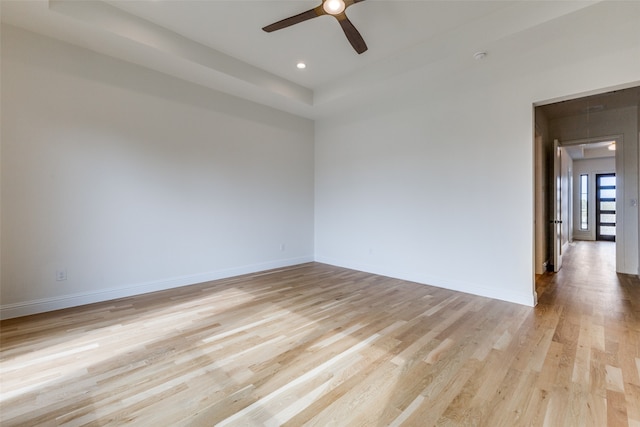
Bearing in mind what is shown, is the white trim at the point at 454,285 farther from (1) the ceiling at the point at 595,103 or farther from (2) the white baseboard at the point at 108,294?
(1) the ceiling at the point at 595,103

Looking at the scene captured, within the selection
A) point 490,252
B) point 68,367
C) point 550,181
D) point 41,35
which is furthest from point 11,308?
point 550,181

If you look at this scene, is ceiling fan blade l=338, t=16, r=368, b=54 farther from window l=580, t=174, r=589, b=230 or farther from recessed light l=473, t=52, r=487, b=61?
window l=580, t=174, r=589, b=230

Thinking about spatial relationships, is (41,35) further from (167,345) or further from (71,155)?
(167,345)

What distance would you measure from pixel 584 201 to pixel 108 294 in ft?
41.8

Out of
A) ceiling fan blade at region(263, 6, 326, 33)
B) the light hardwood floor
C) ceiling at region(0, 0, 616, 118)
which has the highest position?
ceiling at region(0, 0, 616, 118)

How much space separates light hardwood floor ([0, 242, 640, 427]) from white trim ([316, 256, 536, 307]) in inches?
7.0

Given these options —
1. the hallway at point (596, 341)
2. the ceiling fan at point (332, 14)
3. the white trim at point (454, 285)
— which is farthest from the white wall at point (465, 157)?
the ceiling fan at point (332, 14)

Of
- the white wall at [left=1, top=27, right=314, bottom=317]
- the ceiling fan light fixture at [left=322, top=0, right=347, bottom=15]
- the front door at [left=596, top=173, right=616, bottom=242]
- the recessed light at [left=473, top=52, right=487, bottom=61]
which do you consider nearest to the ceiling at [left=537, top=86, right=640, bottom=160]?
the recessed light at [left=473, top=52, right=487, bottom=61]

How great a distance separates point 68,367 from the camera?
1986 millimetres

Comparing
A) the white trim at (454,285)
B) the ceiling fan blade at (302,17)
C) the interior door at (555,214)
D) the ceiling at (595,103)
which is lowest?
the white trim at (454,285)

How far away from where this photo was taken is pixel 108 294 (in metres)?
3.32

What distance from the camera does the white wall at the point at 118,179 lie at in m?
2.82

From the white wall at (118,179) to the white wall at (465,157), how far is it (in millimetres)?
1713

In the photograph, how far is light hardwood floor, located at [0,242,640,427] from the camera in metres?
1.54
